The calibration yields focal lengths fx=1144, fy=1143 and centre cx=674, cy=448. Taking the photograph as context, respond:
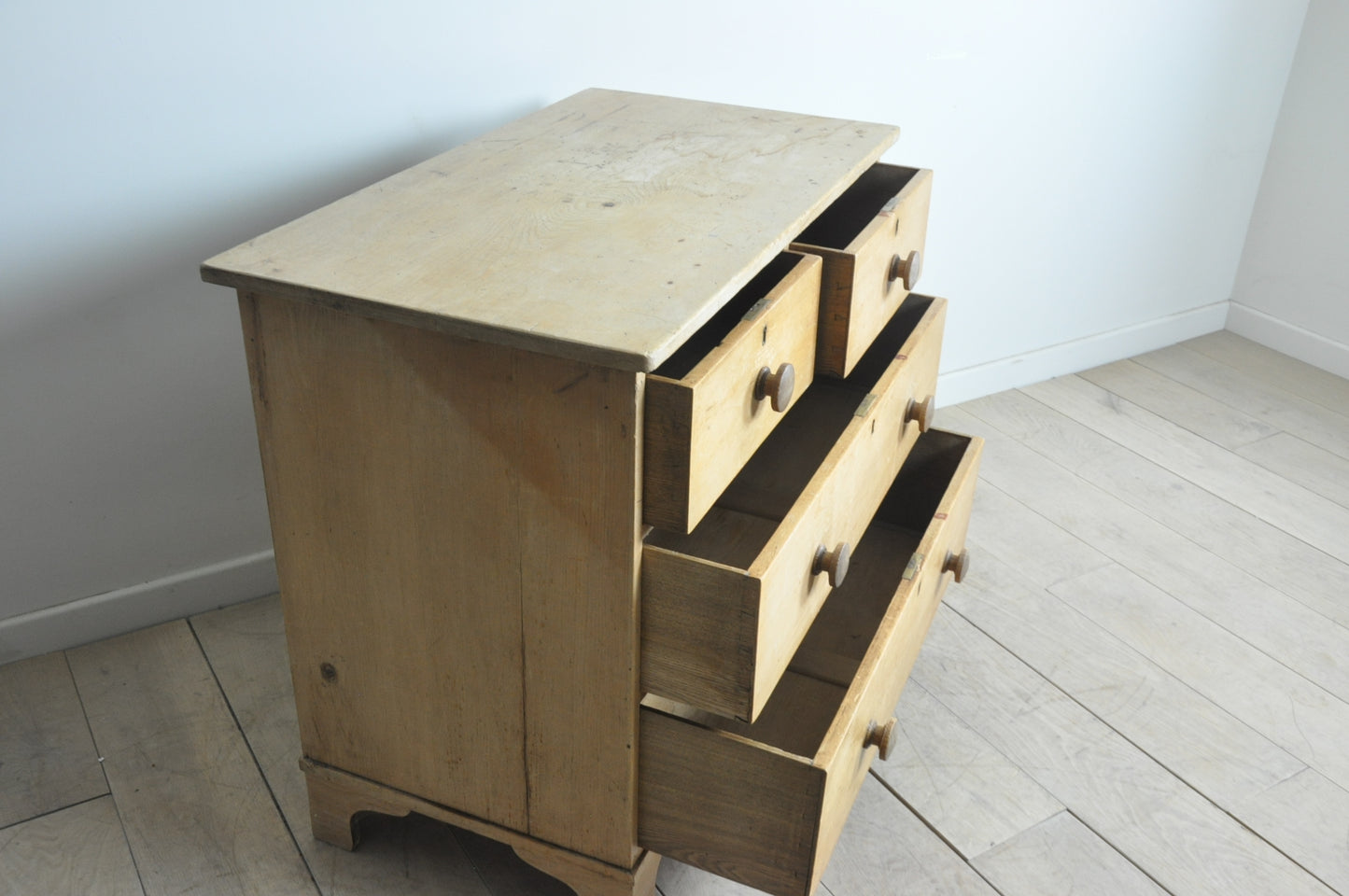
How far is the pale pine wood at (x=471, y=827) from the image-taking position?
1.12m

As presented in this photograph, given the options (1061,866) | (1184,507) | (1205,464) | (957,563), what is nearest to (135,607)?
(957,563)

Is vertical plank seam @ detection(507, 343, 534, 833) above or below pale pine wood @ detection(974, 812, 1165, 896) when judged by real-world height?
above

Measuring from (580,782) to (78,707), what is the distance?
753 millimetres

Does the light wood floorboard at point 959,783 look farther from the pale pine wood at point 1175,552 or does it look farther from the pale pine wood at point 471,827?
the pale pine wood at point 1175,552

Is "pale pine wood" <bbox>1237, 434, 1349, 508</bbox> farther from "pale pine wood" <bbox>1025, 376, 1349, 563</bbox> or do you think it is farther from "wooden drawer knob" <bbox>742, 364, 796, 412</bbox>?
"wooden drawer knob" <bbox>742, 364, 796, 412</bbox>

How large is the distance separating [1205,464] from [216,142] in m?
1.77

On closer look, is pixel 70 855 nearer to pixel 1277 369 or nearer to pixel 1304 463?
pixel 1304 463

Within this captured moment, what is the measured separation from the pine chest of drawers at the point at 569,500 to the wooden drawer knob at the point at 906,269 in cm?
6

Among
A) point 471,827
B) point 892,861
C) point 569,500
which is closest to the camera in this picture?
point 569,500

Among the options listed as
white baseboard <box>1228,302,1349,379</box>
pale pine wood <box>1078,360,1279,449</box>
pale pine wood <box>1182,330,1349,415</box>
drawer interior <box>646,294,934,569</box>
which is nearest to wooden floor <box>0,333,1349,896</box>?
pale pine wood <box>1078,360,1279,449</box>

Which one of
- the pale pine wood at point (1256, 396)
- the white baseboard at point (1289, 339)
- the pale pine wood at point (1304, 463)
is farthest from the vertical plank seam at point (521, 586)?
the white baseboard at point (1289, 339)

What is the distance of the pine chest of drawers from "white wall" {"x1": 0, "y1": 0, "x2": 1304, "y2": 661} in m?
A: 0.27

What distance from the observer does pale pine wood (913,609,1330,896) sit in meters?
1.28

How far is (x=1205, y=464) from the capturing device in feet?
7.04
